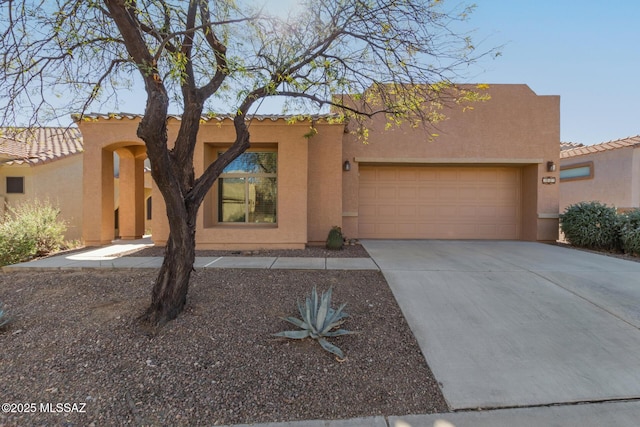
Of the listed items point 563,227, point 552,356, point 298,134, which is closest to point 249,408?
point 552,356

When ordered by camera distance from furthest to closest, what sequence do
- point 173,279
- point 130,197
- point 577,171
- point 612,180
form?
point 577,171 → point 612,180 → point 130,197 → point 173,279

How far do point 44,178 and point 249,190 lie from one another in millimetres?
8613

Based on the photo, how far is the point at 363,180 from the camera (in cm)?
995

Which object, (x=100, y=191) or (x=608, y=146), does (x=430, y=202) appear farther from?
(x=100, y=191)

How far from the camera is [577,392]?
2.65m

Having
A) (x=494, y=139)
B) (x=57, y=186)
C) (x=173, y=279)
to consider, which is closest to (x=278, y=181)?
(x=173, y=279)

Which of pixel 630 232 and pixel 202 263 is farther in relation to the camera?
pixel 630 232

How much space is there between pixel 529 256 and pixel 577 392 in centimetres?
514

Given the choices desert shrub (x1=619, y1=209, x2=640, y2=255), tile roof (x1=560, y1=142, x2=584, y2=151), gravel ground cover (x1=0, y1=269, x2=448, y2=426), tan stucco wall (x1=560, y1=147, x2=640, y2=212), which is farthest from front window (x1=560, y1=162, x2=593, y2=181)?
gravel ground cover (x1=0, y1=269, x2=448, y2=426)

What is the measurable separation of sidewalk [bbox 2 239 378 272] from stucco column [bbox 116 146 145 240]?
3960mm


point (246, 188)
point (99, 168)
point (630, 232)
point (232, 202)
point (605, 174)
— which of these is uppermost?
point (605, 174)

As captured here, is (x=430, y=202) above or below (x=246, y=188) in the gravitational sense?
below

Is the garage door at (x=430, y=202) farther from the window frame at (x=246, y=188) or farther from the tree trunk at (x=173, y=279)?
the tree trunk at (x=173, y=279)

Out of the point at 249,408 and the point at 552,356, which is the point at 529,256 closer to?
the point at 552,356
